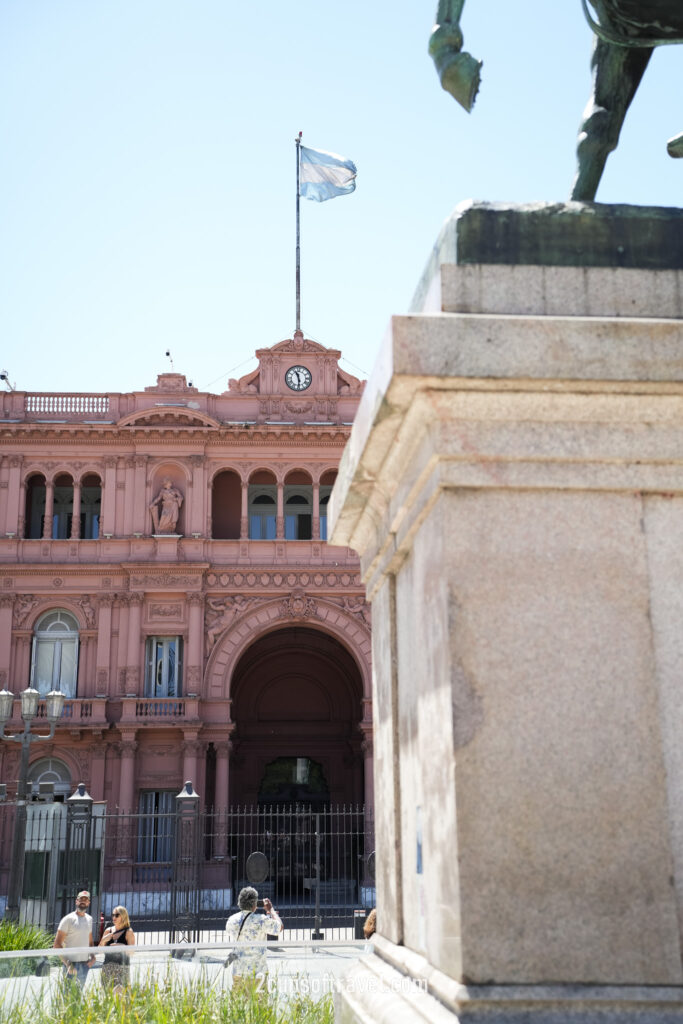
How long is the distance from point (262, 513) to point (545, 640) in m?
27.4

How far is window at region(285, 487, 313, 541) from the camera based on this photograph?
29812 mm

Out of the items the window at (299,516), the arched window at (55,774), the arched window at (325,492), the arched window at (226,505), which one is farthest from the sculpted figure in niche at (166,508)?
the arched window at (55,774)

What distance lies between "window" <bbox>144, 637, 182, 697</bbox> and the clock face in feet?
25.1

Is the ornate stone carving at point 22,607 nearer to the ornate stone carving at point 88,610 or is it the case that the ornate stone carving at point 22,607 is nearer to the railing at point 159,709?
the ornate stone carving at point 88,610

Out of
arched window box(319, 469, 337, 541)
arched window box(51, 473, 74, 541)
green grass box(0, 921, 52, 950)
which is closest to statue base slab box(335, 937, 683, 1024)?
green grass box(0, 921, 52, 950)

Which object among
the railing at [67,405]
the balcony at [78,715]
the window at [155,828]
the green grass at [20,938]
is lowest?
the green grass at [20,938]

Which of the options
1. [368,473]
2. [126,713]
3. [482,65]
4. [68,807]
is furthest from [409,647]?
[126,713]

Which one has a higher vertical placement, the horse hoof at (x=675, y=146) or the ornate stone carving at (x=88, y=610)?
the ornate stone carving at (x=88, y=610)

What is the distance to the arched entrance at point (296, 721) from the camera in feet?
102

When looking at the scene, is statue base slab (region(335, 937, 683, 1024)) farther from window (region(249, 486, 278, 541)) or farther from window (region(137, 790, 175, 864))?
window (region(249, 486, 278, 541))

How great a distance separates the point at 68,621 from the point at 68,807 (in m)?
11.3

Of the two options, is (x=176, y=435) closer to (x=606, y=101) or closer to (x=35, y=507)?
(x=35, y=507)

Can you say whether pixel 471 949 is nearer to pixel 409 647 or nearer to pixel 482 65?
pixel 409 647

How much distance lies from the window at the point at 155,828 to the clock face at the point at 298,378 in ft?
37.1
